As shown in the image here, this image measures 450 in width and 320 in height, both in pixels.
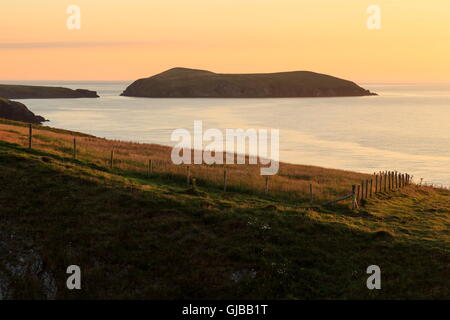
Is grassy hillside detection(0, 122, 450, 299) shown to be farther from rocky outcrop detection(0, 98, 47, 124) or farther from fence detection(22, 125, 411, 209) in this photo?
rocky outcrop detection(0, 98, 47, 124)

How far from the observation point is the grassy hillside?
19.0 metres

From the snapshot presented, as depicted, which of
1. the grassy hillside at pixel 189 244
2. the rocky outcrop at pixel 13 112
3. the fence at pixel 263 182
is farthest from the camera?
the rocky outcrop at pixel 13 112

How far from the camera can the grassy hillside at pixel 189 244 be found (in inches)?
747

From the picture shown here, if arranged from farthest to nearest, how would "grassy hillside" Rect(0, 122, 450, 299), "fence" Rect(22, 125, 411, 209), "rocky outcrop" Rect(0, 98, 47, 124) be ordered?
"rocky outcrop" Rect(0, 98, 47, 124), "fence" Rect(22, 125, 411, 209), "grassy hillside" Rect(0, 122, 450, 299)

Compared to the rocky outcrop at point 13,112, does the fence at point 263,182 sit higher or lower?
lower

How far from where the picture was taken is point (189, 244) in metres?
21.8

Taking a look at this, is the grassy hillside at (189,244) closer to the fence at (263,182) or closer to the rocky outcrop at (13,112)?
the fence at (263,182)

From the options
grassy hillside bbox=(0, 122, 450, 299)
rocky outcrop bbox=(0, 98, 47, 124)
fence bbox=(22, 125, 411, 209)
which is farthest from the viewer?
rocky outcrop bbox=(0, 98, 47, 124)

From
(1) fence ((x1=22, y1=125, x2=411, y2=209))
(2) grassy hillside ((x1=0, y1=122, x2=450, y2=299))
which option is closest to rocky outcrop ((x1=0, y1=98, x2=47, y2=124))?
(1) fence ((x1=22, y1=125, x2=411, y2=209))

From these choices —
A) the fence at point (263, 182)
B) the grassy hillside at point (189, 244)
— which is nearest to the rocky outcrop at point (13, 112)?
the fence at point (263, 182)

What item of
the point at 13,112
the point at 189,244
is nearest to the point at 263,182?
the point at 189,244

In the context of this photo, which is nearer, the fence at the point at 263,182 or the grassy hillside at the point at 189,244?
the grassy hillside at the point at 189,244

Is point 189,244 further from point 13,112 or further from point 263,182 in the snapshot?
point 13,112

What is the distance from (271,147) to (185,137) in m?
25.9
